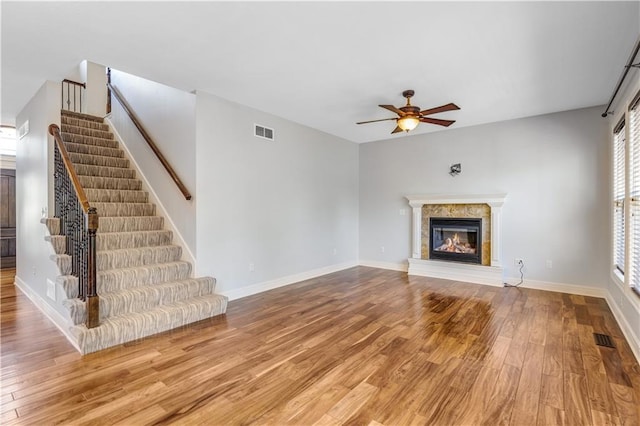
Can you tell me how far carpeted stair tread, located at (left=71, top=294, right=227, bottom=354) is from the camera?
2715 millimetres

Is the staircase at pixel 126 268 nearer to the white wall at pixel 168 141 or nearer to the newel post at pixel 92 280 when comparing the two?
the newel post at pixel 92 280

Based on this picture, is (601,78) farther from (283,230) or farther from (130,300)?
(130,300)

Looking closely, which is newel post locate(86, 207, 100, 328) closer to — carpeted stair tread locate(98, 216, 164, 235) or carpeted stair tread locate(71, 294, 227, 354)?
carpeted stair tread locate(71, 294, 227, 354)

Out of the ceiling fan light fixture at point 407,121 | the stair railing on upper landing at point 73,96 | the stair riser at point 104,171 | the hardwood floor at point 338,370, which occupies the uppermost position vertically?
the stair railing on upper landing at point 73,96

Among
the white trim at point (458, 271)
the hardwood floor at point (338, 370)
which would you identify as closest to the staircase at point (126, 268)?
the hardwood floor at point (338, 370)

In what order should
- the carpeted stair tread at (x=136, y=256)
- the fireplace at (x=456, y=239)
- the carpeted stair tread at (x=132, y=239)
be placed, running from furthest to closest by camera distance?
1. the fireplace at (x=456, y=239)
2. the carpeted stair tread at (x=132, y=239)
3. the carpeted stair tread at (x=136, y=256)

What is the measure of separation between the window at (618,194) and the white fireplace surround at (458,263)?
1351mm

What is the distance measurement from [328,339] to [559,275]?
12.8 ft

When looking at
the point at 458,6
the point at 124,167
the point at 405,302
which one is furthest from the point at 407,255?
the point at 124,167

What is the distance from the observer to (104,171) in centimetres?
488

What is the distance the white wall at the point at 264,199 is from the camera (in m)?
4.09

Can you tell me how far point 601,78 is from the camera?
137 inches

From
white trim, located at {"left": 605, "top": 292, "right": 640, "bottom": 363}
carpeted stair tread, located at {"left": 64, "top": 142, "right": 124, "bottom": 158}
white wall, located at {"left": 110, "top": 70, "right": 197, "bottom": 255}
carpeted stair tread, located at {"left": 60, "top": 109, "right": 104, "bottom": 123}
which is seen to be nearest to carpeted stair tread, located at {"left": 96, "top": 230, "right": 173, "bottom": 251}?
white wall, located at {"left": 110, "top": 70, "right": 197, "bottom": 255}

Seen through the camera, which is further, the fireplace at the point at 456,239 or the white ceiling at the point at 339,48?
the fireplace at the point at 456,239
